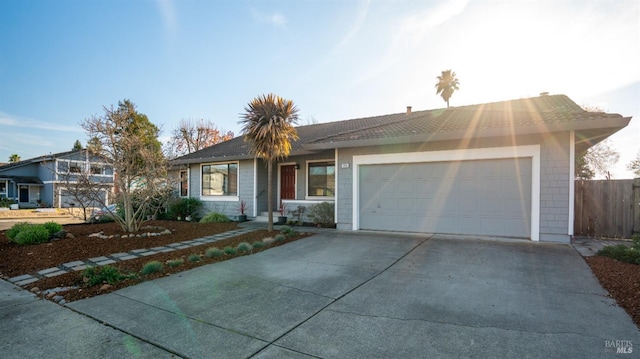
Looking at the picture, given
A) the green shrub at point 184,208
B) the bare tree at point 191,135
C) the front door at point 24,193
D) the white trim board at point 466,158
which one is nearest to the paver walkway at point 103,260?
the white trim board at point 466,158

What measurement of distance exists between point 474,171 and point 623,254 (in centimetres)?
321

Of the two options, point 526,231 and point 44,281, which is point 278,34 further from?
point 526,231

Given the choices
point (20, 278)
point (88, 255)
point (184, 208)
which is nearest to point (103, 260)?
point (88, 255)

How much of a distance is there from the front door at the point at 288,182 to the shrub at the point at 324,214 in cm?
226

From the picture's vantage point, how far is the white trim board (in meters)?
6.91

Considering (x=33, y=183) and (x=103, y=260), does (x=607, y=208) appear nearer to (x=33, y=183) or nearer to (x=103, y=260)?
(x=103, y=260)

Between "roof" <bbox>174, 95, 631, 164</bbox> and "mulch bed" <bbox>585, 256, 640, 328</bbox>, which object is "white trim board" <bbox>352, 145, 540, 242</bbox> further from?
"mulch bed" <bbox>585, 256, 640, 328</bbox>

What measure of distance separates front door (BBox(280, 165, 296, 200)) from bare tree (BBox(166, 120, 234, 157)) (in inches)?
766

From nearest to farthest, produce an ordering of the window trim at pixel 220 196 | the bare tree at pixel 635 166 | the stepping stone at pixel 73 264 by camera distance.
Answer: the stepping stone at pixel 73 264
the window trim at pixel 220 196
the bare tree at pixel 635 166

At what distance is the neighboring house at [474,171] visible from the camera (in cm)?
669

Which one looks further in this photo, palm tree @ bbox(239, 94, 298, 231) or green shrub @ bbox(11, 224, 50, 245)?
palm tree @ bbox(239, 94, 298, 231)

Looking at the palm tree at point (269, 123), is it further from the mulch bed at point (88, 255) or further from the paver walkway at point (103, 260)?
the paver walkway at point (103, 260)

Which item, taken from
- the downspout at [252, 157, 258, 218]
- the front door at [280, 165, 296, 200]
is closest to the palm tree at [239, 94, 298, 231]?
the downspout at [252, 157, 258, 218]

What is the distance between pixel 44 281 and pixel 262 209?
26.9ft
